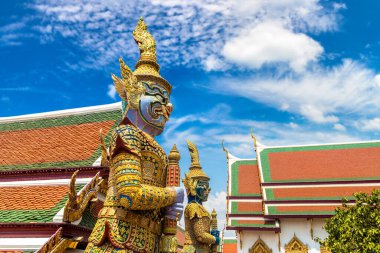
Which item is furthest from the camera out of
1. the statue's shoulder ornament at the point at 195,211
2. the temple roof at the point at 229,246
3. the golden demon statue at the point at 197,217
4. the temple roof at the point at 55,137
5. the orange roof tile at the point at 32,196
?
the temple roof at the point at 229,246

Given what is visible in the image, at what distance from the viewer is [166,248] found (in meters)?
4.18

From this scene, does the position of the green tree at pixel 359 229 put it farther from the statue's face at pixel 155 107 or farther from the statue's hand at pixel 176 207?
the statue's face at pixel 155 107

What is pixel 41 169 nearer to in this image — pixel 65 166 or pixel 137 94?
pixel 65 166

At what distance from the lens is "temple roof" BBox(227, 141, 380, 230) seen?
50.5 feet

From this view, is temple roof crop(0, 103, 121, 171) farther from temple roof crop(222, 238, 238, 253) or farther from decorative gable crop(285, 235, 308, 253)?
temple roof crop(222, 238, 238, 253)

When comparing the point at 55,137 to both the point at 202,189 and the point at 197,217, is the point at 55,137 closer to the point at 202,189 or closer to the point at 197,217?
the point at 197,217

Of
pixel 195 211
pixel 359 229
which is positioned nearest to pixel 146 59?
pixel 195 211

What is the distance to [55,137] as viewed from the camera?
7215 mm

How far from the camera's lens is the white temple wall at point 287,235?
15188mm

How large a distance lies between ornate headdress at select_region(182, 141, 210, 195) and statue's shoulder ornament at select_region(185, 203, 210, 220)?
46 centimetres

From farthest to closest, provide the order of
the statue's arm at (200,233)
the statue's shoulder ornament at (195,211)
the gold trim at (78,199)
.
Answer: the statue's shoulder ornament at (195,211) < the statue's arm at (200,233) < the gold trim at (78,199)

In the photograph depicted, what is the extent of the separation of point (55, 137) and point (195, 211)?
4.43m

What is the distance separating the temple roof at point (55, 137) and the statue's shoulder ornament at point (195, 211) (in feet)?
12.2

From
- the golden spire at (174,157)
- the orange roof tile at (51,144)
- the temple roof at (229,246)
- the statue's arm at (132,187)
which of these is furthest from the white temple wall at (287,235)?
the statue's arm at (132,187)
